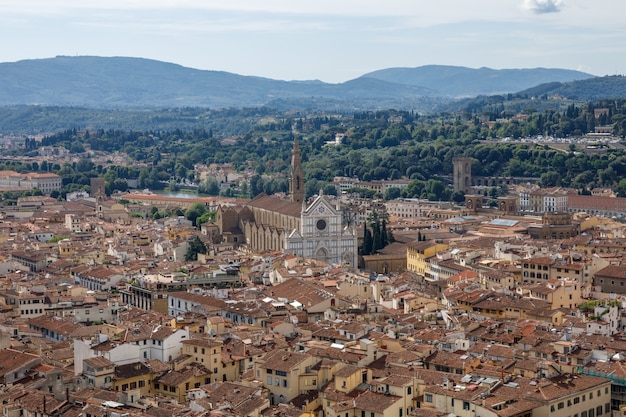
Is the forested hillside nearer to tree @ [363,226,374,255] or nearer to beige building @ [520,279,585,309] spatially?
tree @ [363,226,374,255]

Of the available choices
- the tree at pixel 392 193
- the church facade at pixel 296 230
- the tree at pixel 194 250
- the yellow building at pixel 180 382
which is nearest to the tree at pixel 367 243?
the church facade at pixel 296 230

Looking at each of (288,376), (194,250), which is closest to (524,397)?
(288,376)

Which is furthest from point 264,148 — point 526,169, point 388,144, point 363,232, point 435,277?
point 435,277

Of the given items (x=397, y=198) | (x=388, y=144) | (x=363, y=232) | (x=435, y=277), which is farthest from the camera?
(x=388, y=144)

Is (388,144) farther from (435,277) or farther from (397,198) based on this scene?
(435,277)

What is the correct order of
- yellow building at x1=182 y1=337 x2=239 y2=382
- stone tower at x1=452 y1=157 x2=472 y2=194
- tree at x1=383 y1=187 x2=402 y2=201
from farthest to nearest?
stone tower at x1=452 y1=157 x2=472 y2=194 → tree at x1=383 y1=187 x2=402 y2=201 → yellow building at x1=182 y1=337 x2=239 y2=382

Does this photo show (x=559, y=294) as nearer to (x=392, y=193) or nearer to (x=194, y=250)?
(x=194, y=250)

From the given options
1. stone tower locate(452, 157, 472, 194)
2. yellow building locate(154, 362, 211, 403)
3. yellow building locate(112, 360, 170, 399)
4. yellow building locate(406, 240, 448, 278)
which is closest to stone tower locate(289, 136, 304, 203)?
yellow building locate(406, 240, 448, 278)
